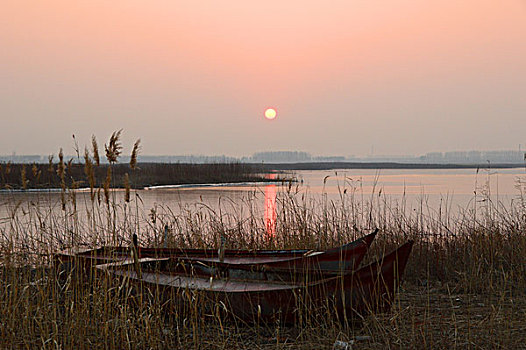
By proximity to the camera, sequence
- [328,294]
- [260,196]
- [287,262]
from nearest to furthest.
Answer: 1. [328,294]
2. [287,262]
3. [260,196]

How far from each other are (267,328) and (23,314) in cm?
215

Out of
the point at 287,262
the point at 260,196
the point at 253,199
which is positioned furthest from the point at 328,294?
the point at 260,196

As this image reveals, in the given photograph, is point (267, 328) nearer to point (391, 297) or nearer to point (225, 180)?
point (391, 297)

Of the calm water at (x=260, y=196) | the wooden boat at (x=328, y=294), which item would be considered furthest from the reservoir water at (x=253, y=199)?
the wooden boat at (x=328, y=294)

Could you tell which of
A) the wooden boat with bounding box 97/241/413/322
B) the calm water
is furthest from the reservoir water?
the wooden boat with bounding box 97/241/413/322

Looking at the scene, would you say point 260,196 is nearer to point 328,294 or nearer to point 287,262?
point 287,262

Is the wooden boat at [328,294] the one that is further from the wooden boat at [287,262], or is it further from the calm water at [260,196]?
the calm water at [260,196]

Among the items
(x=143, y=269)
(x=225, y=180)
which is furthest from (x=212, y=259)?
(x=225, y=180)

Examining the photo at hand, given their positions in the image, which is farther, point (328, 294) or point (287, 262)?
point (287, 262)

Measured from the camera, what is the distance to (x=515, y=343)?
14.4ft

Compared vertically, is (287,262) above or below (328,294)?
above

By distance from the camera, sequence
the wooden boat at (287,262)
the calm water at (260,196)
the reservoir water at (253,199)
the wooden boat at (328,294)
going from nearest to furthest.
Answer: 1. the wooden boat at (328,294)
2. the wooden boat at (287,262)
3. the reservoir water at (253,199)
4. the calm water at (260,196)

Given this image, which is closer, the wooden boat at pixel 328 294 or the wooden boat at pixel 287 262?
the wooden boat at pixel 328 294

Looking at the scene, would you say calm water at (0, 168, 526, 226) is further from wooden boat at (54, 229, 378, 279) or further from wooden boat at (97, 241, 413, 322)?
wooden boat at (97, 241, 413, 322)
